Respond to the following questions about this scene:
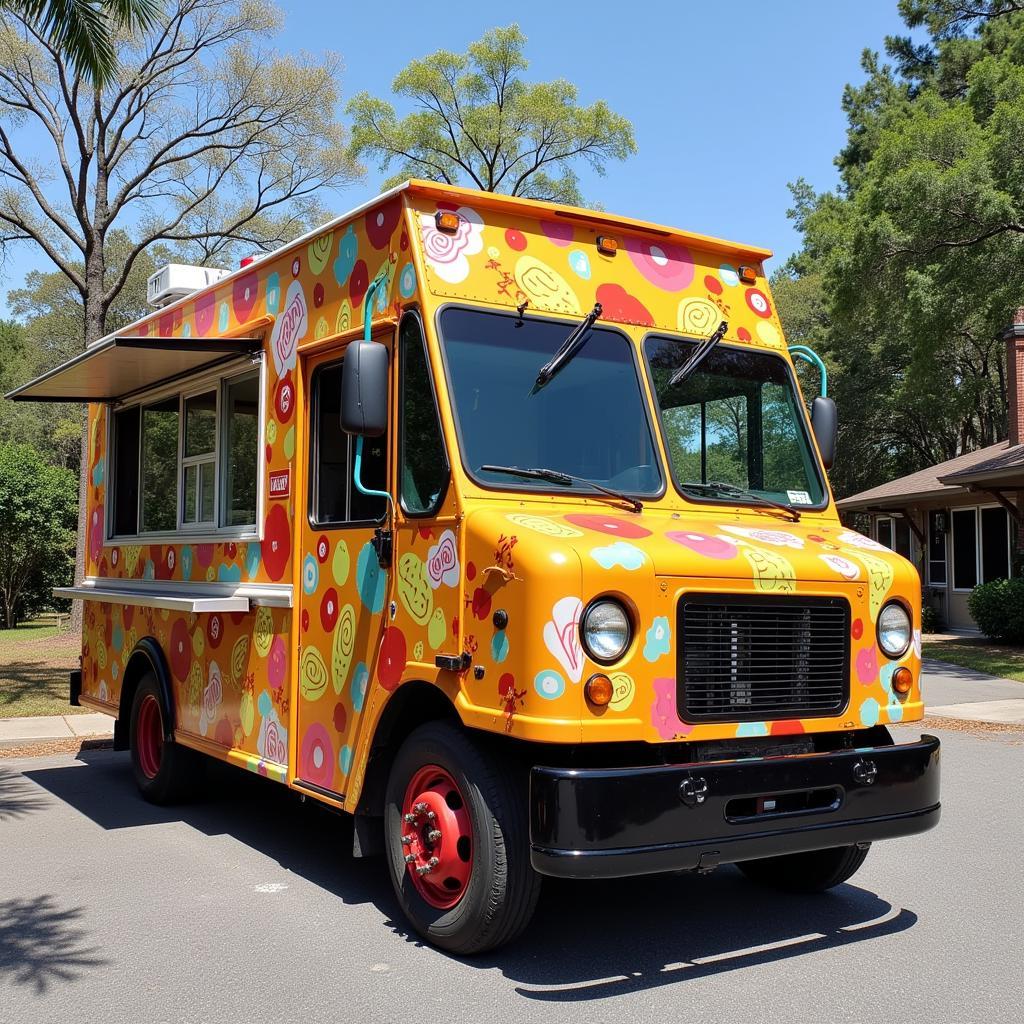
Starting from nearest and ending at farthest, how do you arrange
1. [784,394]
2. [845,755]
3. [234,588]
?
[845,755] → [784,394] → [234,588]

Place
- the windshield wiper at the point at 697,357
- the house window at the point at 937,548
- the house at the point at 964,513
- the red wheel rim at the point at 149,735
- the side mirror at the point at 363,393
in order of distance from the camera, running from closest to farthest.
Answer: the side mirror at the point at 363,393, the windshield wiper at the point at 697,357, the red wheel rim at the point at 149,735, the house at the point at 964,513, the house window at the point at 937,548

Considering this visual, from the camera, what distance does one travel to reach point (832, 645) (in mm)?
4707

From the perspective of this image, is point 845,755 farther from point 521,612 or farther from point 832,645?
point 521,612

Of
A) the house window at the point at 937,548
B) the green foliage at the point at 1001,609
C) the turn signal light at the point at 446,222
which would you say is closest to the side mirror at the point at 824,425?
the turn signal light at the point at 446,222

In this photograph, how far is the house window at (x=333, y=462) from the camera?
5.40 metres

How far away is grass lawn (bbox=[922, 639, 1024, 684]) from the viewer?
55.4 ft

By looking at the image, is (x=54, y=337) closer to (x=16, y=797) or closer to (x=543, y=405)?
(x=16, y=797)

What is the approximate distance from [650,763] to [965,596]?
22.6 metres

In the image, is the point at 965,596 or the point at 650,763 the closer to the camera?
the point at 650,763

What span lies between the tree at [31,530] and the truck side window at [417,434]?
20.8 m

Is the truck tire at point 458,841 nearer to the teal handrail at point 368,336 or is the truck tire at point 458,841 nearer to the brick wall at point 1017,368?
the teal handrail at point 368,336

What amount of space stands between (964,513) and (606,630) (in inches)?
907

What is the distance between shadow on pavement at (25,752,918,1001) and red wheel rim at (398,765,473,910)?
29 centimetres

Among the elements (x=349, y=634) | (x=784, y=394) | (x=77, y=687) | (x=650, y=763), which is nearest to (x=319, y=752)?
(x=349, y=634)
